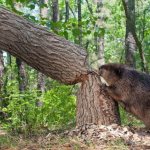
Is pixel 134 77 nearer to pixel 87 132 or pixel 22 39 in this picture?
pixel 87 132

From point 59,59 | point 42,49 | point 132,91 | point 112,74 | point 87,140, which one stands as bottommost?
point 87,140

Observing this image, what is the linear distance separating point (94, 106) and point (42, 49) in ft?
3.47

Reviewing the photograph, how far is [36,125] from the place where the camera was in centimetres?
606

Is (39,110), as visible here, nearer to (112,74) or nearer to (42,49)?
(42,49)

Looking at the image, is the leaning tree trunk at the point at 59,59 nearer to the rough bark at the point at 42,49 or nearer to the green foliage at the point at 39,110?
the rough bark at the point at 42,49

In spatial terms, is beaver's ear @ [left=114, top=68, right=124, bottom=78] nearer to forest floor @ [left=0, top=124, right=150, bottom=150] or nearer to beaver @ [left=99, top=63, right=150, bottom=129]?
beaver @ [left=99, top=63, right=150, bottom=129]

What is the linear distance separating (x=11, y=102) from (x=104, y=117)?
1.42 metres

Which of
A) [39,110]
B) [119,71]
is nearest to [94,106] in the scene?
[119,71]

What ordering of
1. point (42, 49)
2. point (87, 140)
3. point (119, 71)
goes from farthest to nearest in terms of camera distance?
point (119, 71) < point (42, 49) < point (87, 140)

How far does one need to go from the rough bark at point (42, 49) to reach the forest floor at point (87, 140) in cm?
82

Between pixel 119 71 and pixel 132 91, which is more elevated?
pixel 119 71

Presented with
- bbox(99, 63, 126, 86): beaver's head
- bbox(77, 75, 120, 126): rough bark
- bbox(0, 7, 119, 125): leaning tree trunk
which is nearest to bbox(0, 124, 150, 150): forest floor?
bbox(77, 75, 120, 126): rough bark

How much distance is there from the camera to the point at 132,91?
18.9 feet

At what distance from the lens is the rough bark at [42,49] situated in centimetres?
546
